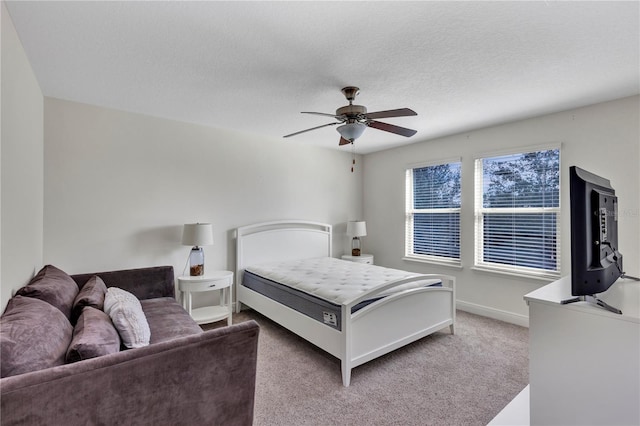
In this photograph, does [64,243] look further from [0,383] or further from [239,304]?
[0,383]

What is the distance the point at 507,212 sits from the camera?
3.68 m

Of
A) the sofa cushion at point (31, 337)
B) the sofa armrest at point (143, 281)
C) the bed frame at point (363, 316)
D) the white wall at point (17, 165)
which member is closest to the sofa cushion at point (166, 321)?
the sofa armrest at point (143, 281)

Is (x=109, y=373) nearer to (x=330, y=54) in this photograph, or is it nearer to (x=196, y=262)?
(x=330, y=54)

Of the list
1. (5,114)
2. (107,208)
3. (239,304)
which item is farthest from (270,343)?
(5,114)

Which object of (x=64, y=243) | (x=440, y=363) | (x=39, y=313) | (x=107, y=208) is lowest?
(x=440, y=363)

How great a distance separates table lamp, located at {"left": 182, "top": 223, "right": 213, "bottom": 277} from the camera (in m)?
3.32

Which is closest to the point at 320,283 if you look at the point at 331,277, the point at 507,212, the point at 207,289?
the point at 331,277

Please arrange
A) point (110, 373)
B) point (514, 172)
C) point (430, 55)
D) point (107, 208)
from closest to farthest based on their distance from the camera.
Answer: point (110, 373) < point (430, 55) < point (107, 208) < point (514, 172)

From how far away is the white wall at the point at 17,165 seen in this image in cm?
162

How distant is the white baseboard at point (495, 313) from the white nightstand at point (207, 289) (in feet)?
10.0

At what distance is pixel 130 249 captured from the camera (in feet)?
10.7

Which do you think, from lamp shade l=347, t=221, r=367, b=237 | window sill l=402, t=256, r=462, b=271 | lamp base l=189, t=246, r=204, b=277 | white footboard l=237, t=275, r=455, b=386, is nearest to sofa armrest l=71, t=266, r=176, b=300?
lamp base l=189, t=246, r=204, b=277

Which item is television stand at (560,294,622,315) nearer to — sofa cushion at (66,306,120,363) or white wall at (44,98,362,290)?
sofa cushion at (66,306,120,363)

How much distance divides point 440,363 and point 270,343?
1611 mm
